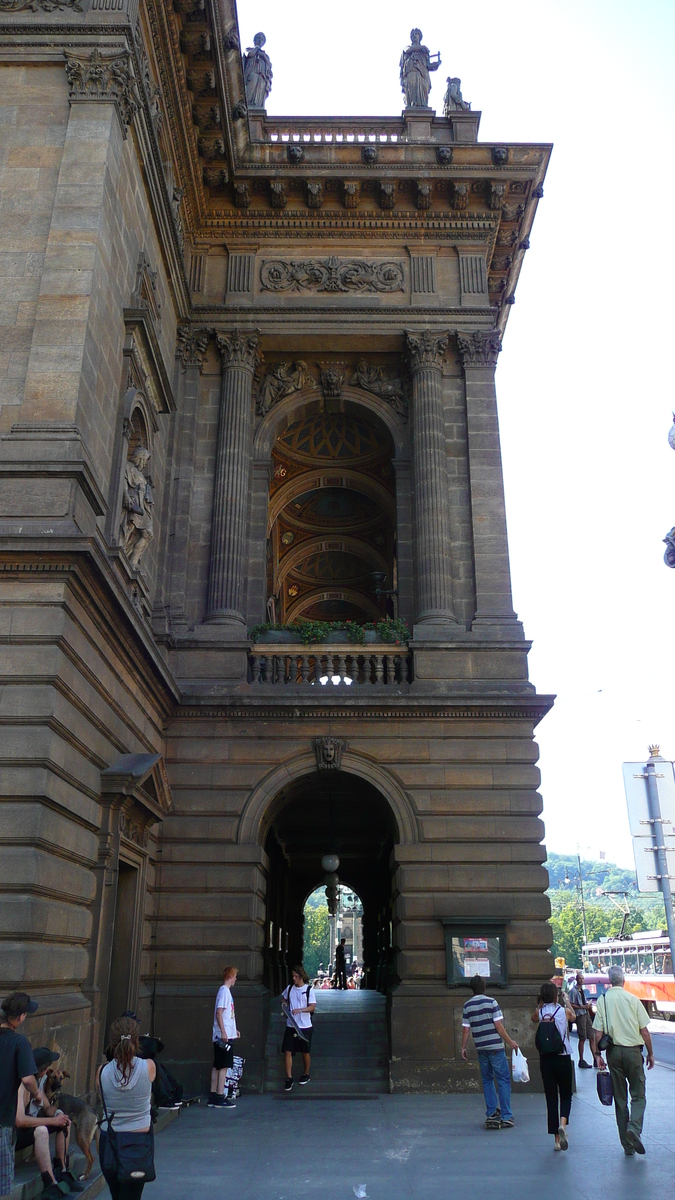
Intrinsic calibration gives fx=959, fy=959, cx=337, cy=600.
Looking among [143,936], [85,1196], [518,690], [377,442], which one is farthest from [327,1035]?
[377,442]

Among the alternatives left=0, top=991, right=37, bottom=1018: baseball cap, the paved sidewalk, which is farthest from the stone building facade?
left=0, top=991, right=37, bottom=1018: baseball cap

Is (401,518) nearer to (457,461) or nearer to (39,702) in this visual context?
(457,461)

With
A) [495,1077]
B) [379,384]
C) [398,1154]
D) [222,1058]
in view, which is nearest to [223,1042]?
[222,1058]

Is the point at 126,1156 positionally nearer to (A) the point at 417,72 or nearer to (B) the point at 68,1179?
(B) the point at 68,1179

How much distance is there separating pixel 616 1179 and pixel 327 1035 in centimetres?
1171

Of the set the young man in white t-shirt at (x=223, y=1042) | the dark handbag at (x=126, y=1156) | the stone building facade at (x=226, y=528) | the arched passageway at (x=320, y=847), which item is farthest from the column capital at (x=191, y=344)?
the dark handbag at (x=126, y=1156)

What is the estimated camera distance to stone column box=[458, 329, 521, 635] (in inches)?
830

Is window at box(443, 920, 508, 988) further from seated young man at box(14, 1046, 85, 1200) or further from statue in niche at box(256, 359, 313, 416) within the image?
statue in niche at box(256, 359, 313, 416)

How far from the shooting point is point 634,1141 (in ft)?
36.3

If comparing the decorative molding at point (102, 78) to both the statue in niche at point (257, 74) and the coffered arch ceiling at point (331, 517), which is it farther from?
the statue in niche at point (257, 74)

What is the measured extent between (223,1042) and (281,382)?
1567cm

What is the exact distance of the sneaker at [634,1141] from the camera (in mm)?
11055

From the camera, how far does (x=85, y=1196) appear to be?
9328mm

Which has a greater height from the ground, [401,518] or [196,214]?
[196,214]
